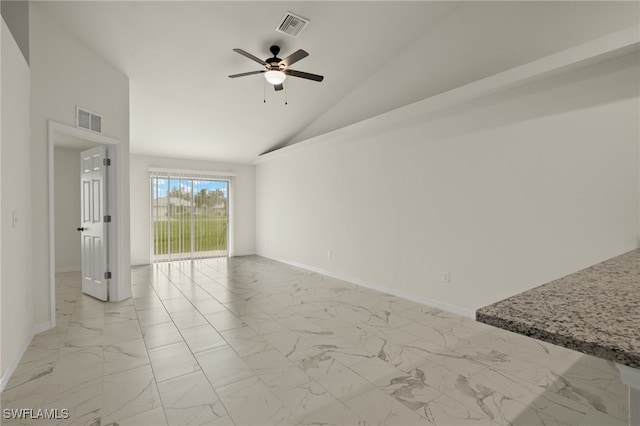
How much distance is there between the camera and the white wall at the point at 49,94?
10.2 feet

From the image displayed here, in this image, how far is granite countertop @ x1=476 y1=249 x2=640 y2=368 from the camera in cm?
63

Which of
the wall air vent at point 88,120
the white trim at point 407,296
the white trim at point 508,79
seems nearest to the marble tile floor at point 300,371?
the white trim at point 407,296

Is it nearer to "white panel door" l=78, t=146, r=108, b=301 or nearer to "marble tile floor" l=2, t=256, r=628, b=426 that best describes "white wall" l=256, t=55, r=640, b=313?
"marble tile floor" l=2, t=256, r=628, b=426

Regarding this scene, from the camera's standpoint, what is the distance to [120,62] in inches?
156

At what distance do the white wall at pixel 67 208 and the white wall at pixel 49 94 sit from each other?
124 inches

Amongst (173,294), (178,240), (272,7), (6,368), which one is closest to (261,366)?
(6,368)

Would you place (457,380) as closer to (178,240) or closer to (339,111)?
(339,111)

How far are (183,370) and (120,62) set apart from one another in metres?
3.83

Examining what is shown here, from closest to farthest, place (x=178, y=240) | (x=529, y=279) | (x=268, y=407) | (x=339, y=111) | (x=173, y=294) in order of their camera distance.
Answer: (x=268, y=407), (x=529, y=279), (x=173, y=294), (x=339, y=111), (x=178, y=240)

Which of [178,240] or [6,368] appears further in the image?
[178,240]

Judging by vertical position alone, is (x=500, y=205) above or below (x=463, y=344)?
above

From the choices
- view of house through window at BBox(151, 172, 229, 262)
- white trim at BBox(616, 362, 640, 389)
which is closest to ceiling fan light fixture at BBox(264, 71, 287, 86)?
white trim at BBox(616, 362, 640, 389)

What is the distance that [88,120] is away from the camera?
146 inches

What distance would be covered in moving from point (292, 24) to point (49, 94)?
2.74 metres
